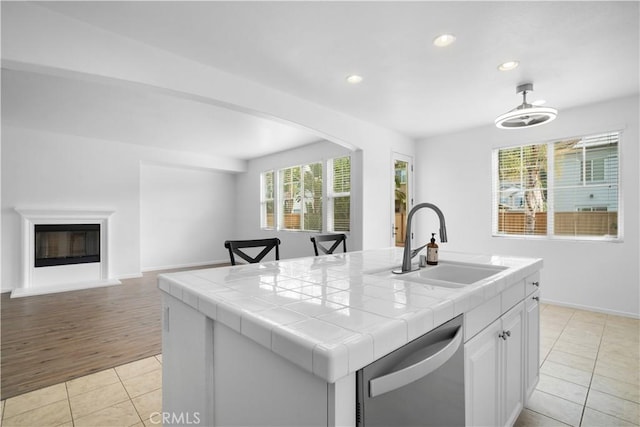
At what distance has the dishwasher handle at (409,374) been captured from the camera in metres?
0.73

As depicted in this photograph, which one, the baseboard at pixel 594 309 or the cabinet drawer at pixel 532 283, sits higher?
the cabinet drawer at pixel 532 283

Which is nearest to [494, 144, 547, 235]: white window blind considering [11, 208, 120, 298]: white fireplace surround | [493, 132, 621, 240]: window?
[493, 132, 621, 240]: window

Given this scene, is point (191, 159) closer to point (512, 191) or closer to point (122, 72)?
point (122, 72)

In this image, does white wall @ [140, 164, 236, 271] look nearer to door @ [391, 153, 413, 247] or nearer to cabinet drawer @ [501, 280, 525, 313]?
door @ [391, 153, 413, 247]

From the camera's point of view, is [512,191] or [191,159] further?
[191,159]

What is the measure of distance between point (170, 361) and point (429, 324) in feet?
3.62

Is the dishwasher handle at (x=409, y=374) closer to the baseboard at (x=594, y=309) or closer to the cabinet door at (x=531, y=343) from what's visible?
the cabinet door at (x=531, y=343)

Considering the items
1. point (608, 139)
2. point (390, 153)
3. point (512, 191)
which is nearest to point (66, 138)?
point (390, 153)

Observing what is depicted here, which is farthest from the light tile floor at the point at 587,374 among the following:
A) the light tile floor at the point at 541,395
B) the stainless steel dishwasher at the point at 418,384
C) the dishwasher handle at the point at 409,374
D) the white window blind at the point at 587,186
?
the dishwasher handle at the point at 409,374

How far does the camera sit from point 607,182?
11.9 feet

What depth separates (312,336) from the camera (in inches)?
27.7

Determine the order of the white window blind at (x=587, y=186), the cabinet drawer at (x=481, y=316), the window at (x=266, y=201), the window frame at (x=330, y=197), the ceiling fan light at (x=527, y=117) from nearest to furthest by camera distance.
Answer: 1. the cabinet drawer at (x=481, y=316)
2. the ceiling fan light at (x=527, y=117)
3. the white window blind at (x=587, y=186)
4. the window frame at (x=330, y=197)
5. the window at (x=266, y=201)

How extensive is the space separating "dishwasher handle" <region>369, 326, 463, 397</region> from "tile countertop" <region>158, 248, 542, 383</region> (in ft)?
0.21

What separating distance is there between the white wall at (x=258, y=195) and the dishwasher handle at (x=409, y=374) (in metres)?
3.35
